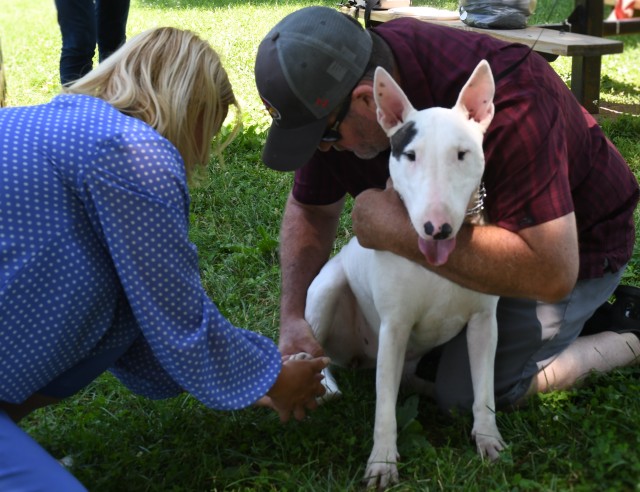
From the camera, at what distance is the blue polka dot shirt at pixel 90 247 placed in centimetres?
222

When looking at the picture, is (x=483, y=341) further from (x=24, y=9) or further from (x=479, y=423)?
(x=24, y=9)

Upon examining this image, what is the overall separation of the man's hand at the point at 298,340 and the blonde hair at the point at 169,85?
2.46 ft

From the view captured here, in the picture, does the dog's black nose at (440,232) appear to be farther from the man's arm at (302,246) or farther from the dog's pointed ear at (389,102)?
the man's arm at (302,246)

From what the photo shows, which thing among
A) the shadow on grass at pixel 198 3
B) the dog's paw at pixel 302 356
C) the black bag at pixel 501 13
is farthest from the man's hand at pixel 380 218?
the shadow on grass at pixel 198 3

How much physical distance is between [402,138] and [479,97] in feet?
0.79

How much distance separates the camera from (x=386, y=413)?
2.62 m

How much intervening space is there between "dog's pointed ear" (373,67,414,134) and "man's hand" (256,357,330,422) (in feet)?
2.54

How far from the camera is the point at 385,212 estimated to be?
2586 mm

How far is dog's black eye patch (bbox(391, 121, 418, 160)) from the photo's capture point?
92.0 inches

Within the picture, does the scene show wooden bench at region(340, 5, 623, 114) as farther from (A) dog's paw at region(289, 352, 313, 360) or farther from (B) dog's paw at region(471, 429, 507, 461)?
(B) dog's paw at region(471, 429, 507, 461)

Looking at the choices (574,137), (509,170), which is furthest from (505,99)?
(574,137)

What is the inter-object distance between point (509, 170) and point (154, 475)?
1.47 metres

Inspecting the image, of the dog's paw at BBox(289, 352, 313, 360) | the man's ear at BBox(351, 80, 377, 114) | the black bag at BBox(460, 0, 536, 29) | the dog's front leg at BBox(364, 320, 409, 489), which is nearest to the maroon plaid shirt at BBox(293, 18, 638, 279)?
the man's ear at BBox(351, 80, 377, 114)

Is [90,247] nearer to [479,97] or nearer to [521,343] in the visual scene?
[479,97]
